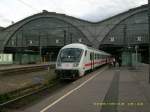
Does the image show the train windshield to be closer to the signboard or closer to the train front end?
the train front end

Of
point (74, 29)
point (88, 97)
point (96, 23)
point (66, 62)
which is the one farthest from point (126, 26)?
Result: point (88, 97)

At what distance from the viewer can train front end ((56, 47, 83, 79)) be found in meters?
25.2

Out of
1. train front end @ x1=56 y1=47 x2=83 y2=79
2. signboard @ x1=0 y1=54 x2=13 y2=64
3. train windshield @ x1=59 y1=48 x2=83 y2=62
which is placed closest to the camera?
train front end @ x1=56 y1=47 x2=83 y2=79

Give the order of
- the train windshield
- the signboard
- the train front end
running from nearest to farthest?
the train front end → the train windshield → the signboard

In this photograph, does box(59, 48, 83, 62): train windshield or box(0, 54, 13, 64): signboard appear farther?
box(0, 54, 13, 64): signboard

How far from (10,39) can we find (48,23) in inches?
685

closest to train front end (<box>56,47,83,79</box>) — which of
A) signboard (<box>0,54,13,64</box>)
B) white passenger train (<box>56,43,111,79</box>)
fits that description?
white passenger train (<box>56,43,111,79</box>)

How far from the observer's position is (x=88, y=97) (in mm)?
14766

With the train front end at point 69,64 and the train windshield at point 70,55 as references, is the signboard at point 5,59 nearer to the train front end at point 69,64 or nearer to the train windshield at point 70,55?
the train windshield at point 70,55

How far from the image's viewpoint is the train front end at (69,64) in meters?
25.2

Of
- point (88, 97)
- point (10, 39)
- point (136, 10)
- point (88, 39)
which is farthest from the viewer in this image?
point (10, 39)

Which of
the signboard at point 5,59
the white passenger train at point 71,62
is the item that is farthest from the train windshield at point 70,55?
the signboard at point 5,59

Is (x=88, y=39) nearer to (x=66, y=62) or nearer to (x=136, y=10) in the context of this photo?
(x=136, y=10)

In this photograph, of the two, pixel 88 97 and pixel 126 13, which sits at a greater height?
pixel 126 13
